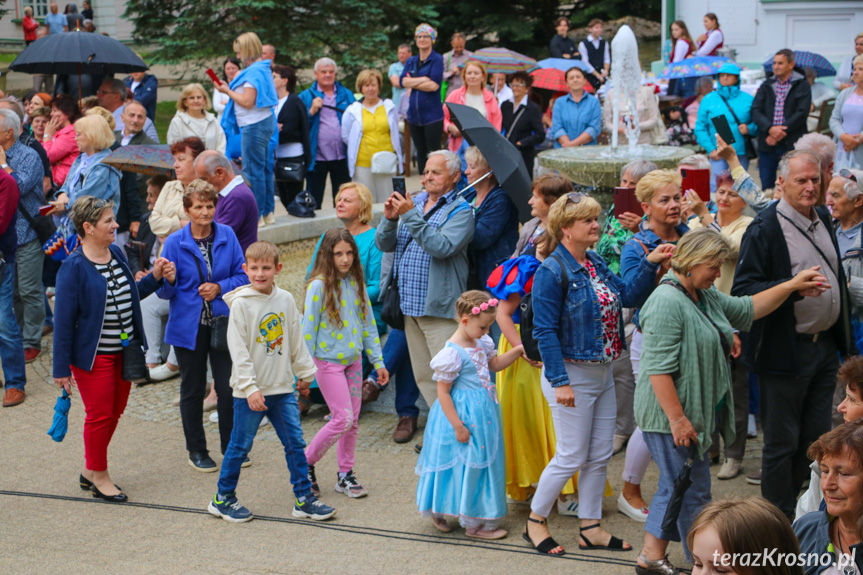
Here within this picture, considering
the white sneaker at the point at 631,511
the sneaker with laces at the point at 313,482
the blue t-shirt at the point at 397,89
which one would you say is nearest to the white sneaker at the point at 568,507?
the white sneaker at the point at 631,511

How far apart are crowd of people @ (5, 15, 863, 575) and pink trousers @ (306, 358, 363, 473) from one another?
1 cm

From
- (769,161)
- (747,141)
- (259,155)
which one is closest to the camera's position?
(259,155)

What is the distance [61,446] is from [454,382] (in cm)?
330

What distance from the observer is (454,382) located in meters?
5.35

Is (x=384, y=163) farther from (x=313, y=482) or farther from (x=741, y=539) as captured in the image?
(x=741, y=539)

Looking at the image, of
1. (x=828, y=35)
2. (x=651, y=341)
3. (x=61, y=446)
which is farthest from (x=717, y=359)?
(x=828, y=35)

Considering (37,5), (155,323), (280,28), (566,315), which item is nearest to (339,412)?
(566,315)

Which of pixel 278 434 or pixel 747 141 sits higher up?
pixel 747 141

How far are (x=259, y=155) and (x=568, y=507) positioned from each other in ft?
Answer: 19.6

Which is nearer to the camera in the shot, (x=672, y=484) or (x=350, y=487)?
(x=672, y=484)

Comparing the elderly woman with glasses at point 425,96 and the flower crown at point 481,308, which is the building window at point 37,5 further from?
the flower crown at point 481,308

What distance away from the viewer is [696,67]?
14125 mm

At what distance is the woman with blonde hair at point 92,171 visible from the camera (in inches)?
327
